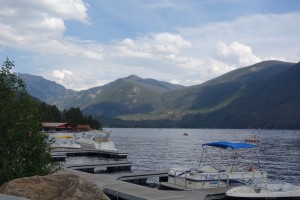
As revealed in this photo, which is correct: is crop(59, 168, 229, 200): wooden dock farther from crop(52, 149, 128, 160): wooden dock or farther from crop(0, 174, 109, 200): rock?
crop(52, 149, 128, 160): wooden dock

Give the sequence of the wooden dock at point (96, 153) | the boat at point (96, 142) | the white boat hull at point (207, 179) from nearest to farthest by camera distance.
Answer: the white boat hull at point (207, 179), the wooden dock at point (96, 153), the boat at point (96, 142)

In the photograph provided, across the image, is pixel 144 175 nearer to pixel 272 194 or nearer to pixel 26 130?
pixel 272 194

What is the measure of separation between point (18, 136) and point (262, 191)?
15769 mm

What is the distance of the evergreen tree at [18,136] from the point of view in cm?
2002

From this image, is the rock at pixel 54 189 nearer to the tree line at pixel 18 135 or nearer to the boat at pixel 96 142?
the tree line at pixel 18 135

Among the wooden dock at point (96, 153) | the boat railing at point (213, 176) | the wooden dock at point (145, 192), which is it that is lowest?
the wooden dock at point (96, 153)

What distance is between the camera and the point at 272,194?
25.1 metres

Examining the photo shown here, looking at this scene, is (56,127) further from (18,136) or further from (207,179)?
(18,136)

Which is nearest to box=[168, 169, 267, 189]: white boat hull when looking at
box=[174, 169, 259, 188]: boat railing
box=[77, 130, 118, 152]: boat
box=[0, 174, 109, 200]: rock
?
box=[174, 169, 259, 188]: boat railing

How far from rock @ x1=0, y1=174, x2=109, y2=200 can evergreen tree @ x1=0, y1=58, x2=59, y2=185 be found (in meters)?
4.35

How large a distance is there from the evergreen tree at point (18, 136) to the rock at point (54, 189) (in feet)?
14.3

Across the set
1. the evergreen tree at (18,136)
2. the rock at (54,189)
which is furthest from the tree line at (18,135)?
the rock at (54,189)

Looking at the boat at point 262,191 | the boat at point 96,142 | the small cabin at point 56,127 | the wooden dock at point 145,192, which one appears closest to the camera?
the wooden dock at point 145,192

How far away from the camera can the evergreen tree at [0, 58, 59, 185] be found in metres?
20.0
